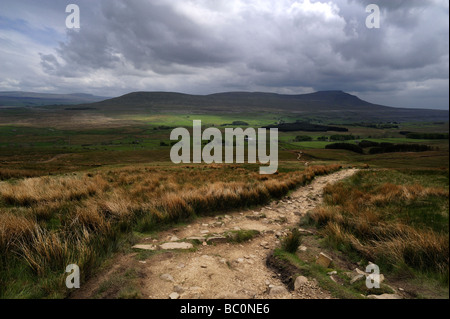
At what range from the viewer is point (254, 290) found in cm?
314

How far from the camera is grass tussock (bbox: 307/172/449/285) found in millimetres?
2689

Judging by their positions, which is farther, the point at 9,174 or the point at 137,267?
the point at 9,174

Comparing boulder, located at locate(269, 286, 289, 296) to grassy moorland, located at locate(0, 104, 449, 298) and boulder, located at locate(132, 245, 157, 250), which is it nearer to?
grassy moorland, located at locate(0, 104, 449, 298)

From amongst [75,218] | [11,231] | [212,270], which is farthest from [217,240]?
[11,231]

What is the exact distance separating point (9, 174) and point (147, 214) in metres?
8.74

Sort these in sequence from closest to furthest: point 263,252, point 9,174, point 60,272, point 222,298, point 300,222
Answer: point 222,298 → point 60,272 → point 263,252 → point 300,222 → point 9,174

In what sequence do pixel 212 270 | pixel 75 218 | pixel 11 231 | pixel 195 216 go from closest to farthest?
pixel 212 270 < pixel 11 231 < pixel 75 218 < pixel 195 216

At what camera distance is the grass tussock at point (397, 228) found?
2689 mm

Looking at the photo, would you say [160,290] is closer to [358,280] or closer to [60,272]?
[60,272]

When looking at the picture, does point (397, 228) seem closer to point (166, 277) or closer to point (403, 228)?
point (403, 228)

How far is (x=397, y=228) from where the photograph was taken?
377 centimetres

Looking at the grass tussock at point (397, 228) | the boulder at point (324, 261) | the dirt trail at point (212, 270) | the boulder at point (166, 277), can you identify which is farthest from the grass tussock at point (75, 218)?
Result: the boulder at point (324, 261)

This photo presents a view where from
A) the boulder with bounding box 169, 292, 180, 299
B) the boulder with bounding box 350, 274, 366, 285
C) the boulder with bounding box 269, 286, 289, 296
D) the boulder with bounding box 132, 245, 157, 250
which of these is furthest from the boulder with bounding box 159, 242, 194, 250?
the boulder with bounding box 350, 274, 366, 285
